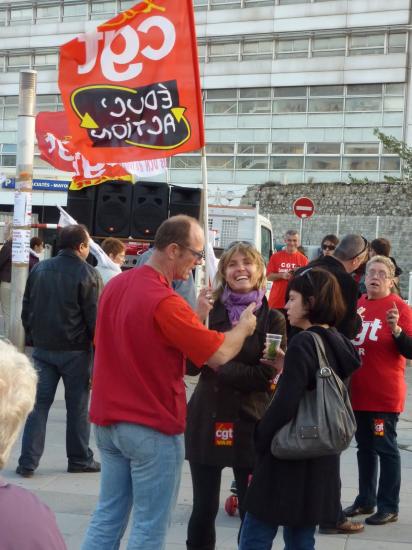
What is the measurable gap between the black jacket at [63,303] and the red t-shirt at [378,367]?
223cm

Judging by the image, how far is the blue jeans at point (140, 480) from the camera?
154 inches

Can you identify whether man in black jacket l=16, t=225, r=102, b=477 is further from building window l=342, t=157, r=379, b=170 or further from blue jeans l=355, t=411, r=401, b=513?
building window l=342, t=157, r=379, b=170

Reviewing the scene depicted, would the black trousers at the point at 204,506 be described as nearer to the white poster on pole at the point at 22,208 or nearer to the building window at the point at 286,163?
the white poster on pole at the point at 22,208

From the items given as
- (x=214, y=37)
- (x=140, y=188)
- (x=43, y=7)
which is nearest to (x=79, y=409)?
(x=140, y=188)

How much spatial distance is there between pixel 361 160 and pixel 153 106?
3503 centimetres

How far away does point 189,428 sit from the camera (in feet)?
15.7

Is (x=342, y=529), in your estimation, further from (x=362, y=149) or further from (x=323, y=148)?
(x=323, y=148)

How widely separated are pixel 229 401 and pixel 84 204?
400 inches

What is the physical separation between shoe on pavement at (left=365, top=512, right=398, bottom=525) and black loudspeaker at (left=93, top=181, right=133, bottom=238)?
8986 mm

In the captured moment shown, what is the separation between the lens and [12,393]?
7.31 ft

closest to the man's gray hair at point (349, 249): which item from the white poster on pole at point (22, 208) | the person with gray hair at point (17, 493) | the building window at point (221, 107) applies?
the person with gray hair at point (17, 493)

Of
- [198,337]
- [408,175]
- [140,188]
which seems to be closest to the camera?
[198,337]

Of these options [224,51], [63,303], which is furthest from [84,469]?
[224,51]

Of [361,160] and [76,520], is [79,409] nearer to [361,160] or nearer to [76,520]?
[76,520]
